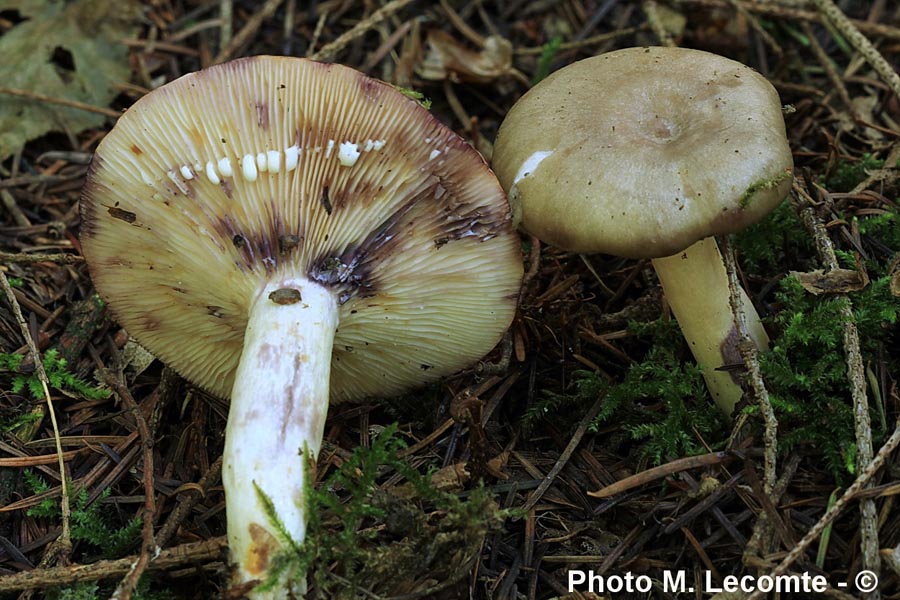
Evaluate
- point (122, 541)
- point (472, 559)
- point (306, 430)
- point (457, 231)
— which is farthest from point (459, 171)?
point (122, 541)

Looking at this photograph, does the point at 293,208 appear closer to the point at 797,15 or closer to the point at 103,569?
the point at 103,569

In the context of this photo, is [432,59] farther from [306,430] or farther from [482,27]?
[306,430]

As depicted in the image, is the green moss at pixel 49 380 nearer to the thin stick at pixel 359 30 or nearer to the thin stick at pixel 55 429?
the thin stick at pixel 55 429

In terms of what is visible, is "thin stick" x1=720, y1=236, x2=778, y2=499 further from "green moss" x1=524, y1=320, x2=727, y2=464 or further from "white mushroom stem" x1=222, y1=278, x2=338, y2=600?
"white mushroom stem" x1=222, y1=278, x2=338, y2=600

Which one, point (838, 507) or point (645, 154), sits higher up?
point (645, 154)

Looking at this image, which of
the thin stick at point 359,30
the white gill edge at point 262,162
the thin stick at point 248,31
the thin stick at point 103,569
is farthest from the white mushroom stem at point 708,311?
the thin stick at point 248,31

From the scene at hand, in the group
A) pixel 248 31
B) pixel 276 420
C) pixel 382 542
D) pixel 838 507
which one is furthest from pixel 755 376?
pixel 248 31
